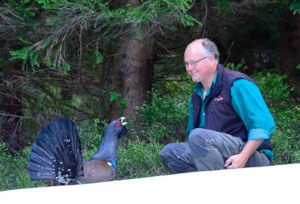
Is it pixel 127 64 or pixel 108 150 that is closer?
pixel 108 150

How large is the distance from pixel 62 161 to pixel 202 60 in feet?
5.36

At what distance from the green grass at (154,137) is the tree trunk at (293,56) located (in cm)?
90

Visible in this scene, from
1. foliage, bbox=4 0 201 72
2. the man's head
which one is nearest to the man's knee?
the man's head

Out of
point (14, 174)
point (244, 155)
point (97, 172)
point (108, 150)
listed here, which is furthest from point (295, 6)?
point (14, 174)

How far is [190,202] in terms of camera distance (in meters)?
3.00

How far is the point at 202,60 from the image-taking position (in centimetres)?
459

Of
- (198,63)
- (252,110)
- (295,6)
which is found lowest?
(252,110)

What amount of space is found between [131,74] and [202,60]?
9.71 ft

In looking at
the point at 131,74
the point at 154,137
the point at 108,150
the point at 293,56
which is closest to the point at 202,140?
the point at 108,150

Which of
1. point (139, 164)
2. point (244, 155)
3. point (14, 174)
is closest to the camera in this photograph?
point (244, 155)

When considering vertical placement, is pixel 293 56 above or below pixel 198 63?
below

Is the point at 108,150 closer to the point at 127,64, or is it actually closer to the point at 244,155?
the point at 244,155

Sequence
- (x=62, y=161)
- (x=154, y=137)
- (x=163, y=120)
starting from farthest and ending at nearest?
(x=163, y=120)
(x=154, y=137)
(x=62, y=161)

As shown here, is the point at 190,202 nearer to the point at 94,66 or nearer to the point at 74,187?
the point at 74,187
